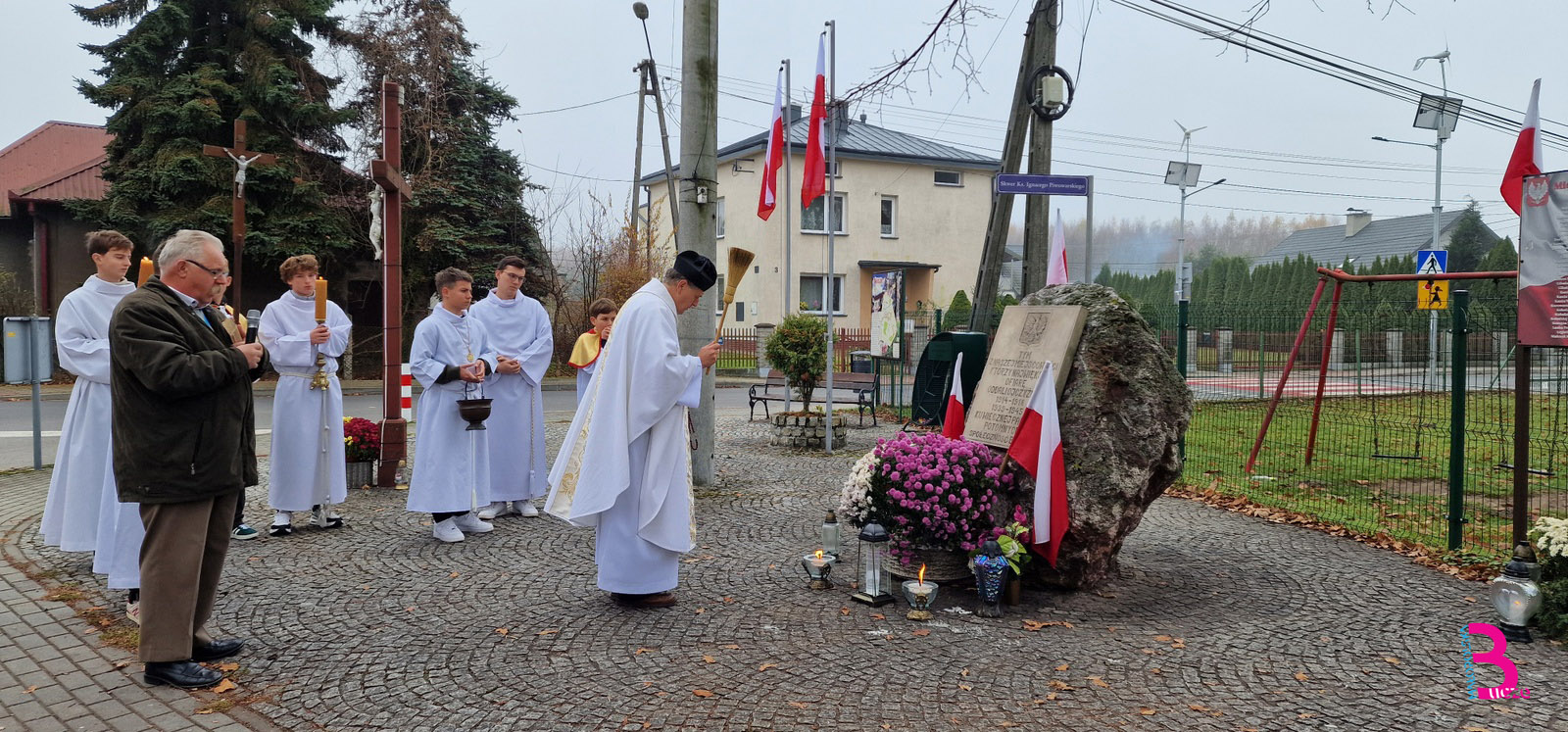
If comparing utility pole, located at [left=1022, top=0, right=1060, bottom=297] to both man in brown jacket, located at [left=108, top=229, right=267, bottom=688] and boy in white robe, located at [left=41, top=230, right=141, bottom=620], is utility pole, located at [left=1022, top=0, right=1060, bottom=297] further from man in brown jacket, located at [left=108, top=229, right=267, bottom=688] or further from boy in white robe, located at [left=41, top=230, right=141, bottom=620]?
boy in white robe, located at [left=41, top=230, right=141, bottom=620]

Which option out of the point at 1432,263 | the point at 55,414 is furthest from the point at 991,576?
the point at 55,414

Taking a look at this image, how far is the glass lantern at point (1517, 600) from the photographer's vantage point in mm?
4637

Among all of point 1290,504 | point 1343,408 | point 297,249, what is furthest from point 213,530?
point 297,249

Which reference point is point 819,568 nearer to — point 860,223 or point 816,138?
point 816,138

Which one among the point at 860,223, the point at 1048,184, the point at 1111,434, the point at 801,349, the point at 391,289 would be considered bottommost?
the point at 1111,434

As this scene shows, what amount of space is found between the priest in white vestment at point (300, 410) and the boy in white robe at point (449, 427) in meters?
0.61

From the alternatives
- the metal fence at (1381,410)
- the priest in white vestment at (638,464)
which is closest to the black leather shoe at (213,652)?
the priest in white vestment at (638,464)

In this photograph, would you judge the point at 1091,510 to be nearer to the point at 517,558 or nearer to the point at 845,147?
the point at 517,558

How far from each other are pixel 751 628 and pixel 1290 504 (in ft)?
19.7

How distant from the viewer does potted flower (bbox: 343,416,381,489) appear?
8.87 metres

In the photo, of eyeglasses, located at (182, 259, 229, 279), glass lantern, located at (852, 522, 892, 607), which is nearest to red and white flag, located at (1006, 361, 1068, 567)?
glass lantern, located at (852, 522, 892, 607)

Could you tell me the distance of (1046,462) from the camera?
16.8 ft

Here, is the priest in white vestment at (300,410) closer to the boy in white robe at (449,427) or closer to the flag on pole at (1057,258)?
the boy in white robe at (449,427)

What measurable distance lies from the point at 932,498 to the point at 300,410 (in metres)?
4.50
